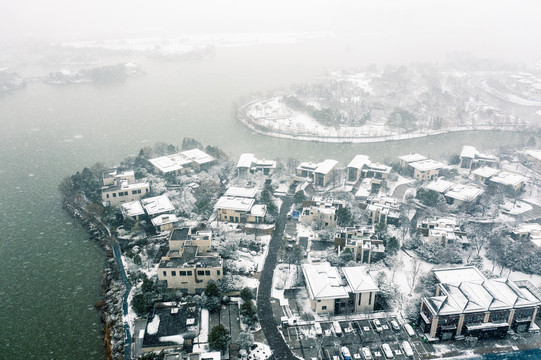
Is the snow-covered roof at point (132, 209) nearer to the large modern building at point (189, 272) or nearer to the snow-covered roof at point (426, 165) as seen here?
the large modern building at point (189, 272)

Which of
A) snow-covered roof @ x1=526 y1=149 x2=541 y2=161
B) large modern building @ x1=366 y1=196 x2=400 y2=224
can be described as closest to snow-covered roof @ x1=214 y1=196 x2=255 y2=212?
large modern building @ x1=366 y1=196 x2=400 y2=224

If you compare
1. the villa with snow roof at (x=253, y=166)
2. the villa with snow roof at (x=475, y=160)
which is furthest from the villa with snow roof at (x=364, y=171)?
the villa with snow roof at (x=475, y=160)

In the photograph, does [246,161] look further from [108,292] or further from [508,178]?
[508,178]

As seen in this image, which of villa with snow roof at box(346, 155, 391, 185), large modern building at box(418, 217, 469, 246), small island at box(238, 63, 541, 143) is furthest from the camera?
small island at box(238, 63, 541, 143)

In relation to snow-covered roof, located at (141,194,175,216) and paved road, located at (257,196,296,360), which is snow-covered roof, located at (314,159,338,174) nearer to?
paved road, located at (257,196,296,360)

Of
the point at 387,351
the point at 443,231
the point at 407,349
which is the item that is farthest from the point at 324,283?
the point at 443,231

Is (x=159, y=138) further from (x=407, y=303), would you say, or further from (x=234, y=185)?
(x=407, y=303)

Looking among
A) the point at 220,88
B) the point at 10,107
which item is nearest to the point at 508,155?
the point at 220,88
